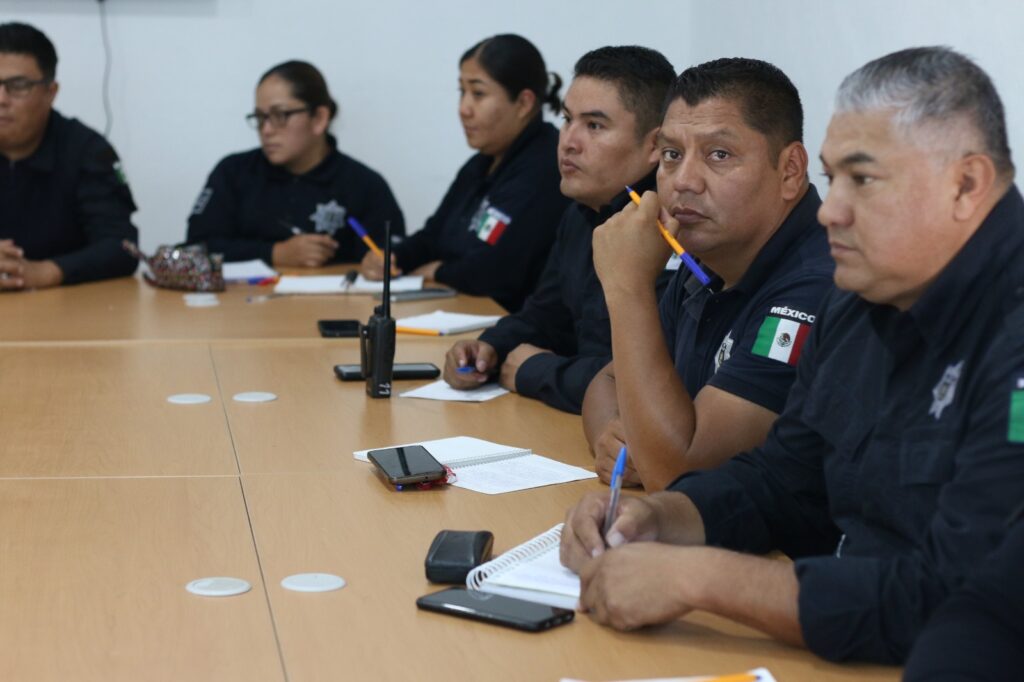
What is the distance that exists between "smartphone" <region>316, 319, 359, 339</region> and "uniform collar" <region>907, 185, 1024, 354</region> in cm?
203

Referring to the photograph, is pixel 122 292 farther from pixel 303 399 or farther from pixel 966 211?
pixel 966 211

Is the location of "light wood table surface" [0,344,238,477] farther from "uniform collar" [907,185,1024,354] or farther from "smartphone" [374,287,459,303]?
"uniform collar" [907,185,1024,354]

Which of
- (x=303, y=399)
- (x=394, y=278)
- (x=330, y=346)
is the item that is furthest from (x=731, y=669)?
(x=394, y=278)

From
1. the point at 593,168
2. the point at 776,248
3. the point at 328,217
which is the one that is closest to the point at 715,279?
the point at 776,248

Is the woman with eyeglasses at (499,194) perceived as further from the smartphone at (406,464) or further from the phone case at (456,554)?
the phone case at (456,554)

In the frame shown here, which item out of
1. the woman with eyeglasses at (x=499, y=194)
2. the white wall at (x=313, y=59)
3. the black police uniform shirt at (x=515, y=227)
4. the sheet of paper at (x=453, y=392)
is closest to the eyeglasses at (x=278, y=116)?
the woman with eyeglasses at (x=499, y=194)

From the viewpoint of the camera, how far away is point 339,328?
10.6ft

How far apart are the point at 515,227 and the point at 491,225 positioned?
8 centimetres

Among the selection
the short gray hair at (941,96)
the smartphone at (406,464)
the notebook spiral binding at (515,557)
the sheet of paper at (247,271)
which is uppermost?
the short gray hair at (941,96)

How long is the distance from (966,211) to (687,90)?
859 millimetres

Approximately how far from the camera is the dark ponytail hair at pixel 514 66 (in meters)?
4.12

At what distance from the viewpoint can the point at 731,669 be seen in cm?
125

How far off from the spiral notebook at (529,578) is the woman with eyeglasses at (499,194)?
2.36 meters

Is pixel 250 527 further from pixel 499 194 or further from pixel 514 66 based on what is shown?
pixel 514 66
